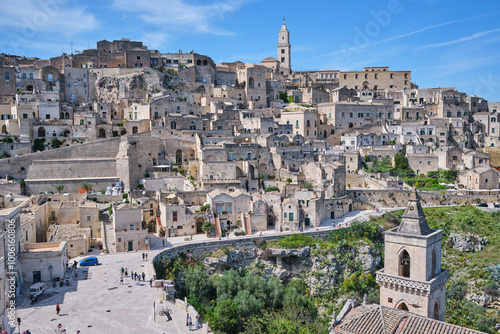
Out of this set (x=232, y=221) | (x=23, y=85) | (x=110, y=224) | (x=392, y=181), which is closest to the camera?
(x=110, y=224)

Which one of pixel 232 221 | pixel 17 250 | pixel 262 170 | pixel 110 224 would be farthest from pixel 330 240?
pixel 17 250

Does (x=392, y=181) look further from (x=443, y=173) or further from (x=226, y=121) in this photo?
(x=226, y=121)

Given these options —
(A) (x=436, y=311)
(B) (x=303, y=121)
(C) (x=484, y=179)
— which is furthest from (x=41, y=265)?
(C) (x=484, y=179)

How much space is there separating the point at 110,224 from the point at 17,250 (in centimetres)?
941

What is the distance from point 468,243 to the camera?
34656mm

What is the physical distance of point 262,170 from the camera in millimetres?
42844

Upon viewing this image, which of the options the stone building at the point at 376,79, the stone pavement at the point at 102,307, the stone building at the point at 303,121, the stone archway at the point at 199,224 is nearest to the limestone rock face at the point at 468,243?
the stone archway at the point at 199,224

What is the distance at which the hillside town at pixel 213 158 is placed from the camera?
2714 centimetres

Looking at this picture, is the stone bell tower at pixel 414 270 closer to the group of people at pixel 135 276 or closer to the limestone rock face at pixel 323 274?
the group of people at pixel 135 276

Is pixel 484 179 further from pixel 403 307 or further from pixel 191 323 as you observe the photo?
pixel 191 323

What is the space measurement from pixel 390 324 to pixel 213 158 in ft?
90.1

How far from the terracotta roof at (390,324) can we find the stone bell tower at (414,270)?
1389mm

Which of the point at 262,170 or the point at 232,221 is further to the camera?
the point at 262,170

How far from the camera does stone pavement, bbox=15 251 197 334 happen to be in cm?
1816
